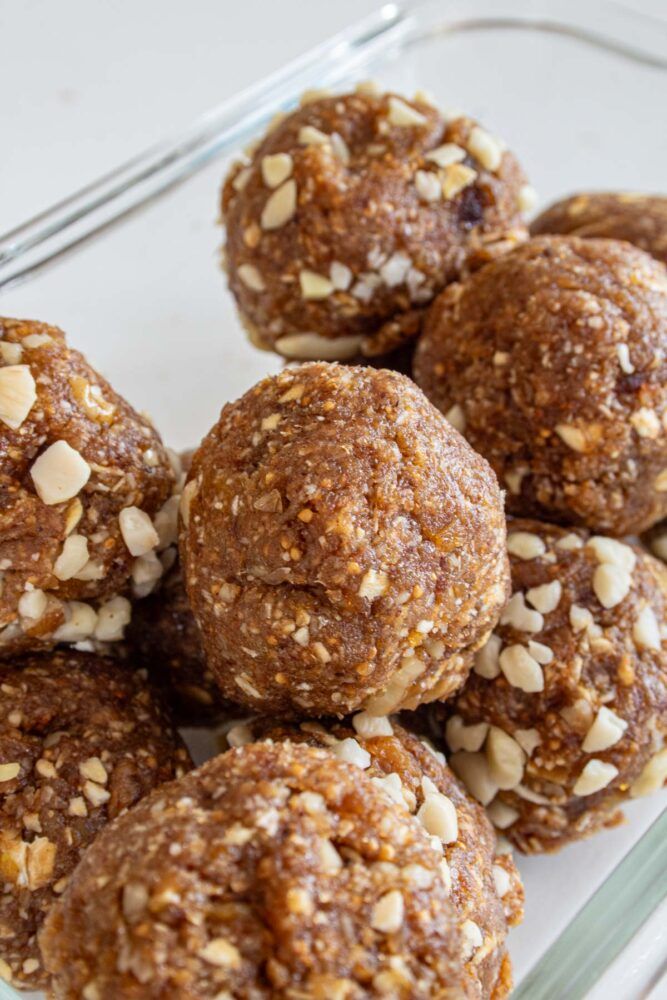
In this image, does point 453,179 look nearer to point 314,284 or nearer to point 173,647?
point 314,284

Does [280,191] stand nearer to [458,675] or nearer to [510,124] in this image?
[458,675]

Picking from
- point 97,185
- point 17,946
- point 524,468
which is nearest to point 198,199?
point 97,185

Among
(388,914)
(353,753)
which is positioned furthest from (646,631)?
(388,914)

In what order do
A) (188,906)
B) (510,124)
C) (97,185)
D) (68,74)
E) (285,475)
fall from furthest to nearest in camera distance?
(68,74) < (510,124) < (97,185) < (285,475) < (188,906)

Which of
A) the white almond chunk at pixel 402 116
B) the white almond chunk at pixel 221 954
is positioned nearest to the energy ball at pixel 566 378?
the white almond chunk at pixel 402 116

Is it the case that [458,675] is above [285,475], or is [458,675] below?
below

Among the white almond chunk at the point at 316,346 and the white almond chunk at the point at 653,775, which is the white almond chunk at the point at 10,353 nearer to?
the white almond chunk at the point at 316,346

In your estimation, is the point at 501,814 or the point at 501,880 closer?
the point at 501,880
